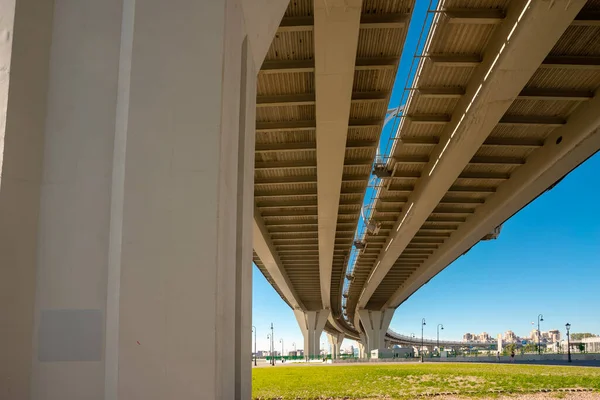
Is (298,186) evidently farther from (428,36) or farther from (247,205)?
(247,205)

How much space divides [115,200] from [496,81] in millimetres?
10888

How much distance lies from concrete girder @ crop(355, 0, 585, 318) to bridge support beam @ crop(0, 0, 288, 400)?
8135mm

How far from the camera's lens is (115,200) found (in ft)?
14.2

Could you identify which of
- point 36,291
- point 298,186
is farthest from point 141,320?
point 298,186

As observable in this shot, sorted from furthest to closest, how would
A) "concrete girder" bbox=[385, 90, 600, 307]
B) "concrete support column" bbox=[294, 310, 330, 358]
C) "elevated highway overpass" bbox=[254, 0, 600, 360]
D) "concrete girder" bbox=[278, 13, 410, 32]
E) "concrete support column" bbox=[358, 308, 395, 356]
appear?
"concrete support column" bbox=[358, 308, 395, 356] → "concrete support column" bbox=[294, 310, 330, 358] → "concrete girder" bbox=[385, 90, 600, 307] → "elevated highway overpass" bbox=[254, 0, 600, 360] → "concrete girder" bbox=[278, 13, 410, 32]

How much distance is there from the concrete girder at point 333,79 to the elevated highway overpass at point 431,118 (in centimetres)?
4

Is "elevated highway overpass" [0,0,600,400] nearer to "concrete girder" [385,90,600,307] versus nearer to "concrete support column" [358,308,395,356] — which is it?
"concrete girder" [385,90,600,307]

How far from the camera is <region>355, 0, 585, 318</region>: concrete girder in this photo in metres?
10.8

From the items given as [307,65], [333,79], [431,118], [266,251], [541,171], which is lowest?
[266,251]

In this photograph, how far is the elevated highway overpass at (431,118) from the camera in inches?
457

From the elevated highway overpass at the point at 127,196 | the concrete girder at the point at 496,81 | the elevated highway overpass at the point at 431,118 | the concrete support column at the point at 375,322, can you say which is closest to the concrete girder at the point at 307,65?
the elevated highway overpass at the point at 431,118

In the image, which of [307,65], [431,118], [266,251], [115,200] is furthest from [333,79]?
[266,251]

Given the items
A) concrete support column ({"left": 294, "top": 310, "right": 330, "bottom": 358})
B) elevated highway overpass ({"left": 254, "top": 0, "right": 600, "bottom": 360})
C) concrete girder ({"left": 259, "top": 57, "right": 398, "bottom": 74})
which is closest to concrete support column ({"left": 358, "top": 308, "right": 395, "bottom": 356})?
concrete support column ({"left": 294, "top": 310, "right": 330, "bottom": 358})

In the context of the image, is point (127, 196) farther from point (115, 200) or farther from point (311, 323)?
point (311, 323)
